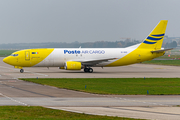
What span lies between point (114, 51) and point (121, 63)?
2.37 m

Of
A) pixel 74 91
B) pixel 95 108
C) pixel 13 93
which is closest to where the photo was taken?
pixel 95 108

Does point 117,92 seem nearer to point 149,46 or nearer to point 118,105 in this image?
point 118,105

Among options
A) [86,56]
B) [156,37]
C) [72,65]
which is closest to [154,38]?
[156,37]

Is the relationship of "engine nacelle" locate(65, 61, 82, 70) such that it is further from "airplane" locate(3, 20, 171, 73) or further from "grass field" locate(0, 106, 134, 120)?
"grass field" locate(0, 106, 134, 120)

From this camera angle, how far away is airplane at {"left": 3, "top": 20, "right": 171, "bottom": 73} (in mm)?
48250

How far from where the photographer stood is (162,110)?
57.0 ft

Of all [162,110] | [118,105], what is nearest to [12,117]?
[118,105]

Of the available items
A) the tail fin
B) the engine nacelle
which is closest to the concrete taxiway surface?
the engine nacelle

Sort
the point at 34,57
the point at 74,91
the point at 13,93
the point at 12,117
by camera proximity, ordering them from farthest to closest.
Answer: the point at 34,57 < the point at 74,91 < the point at 13,93 < the point at 12,117

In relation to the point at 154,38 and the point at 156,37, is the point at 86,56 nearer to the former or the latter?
the point at 154,38

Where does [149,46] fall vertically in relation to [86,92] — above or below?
above

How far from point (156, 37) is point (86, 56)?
12.4m

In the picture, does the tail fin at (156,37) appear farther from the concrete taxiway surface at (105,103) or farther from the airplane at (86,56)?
the concrete taxiway surface at (105,103)

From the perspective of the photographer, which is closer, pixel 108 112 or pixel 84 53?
pixel 108 112
